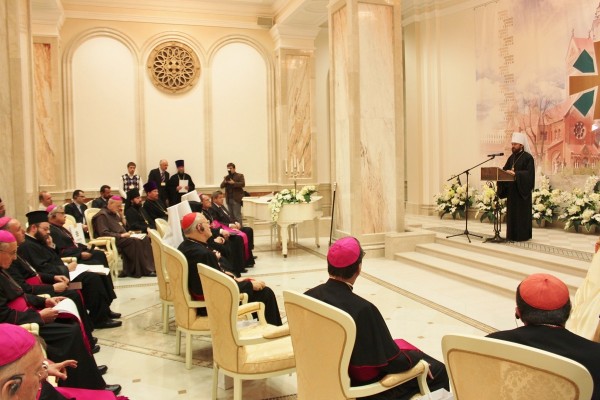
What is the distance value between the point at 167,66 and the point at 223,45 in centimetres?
145

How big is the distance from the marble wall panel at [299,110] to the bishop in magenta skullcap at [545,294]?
10908mm

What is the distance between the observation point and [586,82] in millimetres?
8781

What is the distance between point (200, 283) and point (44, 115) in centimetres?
858

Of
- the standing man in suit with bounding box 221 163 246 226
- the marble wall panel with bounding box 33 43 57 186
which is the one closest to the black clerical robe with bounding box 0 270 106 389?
the standing man in suit with bounding box 221 163 246 226

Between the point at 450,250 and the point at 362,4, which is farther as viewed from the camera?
the point at 362,4

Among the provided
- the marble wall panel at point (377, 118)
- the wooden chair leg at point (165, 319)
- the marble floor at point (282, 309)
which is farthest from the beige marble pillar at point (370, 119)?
the wooden chair leg at point (165, 319)

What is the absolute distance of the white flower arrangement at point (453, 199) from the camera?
10930mm

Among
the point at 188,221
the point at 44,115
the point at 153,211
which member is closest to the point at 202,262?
the point at 188,221

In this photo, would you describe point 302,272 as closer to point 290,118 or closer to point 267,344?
point 267,344

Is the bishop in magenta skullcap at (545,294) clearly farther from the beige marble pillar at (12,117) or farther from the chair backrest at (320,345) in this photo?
the beige marble pillar at (12,117)

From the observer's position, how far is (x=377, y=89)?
28.4ft

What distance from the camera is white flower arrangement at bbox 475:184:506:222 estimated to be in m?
9.78

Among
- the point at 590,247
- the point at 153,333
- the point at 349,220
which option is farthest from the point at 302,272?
the point at 590,247

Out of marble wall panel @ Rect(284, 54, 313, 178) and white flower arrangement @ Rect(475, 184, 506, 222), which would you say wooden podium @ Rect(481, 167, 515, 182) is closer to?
white flower arrangement @ Rect(475, 184, 506, 222)
